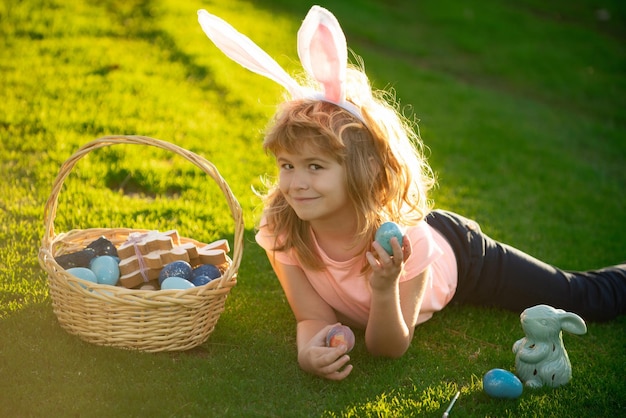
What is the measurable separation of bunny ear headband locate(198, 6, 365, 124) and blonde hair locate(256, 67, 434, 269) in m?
0.06

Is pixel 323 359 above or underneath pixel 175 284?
underneath

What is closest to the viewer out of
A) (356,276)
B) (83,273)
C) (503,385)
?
(503,385)

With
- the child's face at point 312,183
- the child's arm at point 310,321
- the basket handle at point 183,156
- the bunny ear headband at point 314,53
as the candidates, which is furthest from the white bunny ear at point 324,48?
the child's arm at point 310,321

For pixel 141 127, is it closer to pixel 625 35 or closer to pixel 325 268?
pixel 325 268

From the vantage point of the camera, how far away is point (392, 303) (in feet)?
8.88

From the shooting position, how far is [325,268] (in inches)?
120

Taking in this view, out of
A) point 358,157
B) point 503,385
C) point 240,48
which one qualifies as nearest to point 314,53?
point 240,48

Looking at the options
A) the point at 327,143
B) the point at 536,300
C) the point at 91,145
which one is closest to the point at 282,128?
the point at 327,143

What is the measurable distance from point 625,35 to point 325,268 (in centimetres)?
1008

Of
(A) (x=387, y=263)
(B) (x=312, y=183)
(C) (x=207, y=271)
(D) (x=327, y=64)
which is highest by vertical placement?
(D) (x=327, y=64)

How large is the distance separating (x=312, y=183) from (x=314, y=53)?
0.47 meters

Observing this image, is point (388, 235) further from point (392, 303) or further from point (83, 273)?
point (83, 273)

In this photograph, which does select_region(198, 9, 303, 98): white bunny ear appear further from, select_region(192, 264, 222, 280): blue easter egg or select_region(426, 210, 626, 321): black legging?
select_region(426, 210, 626, 321): black legging

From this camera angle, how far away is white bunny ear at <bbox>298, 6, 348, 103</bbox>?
8.47ft
